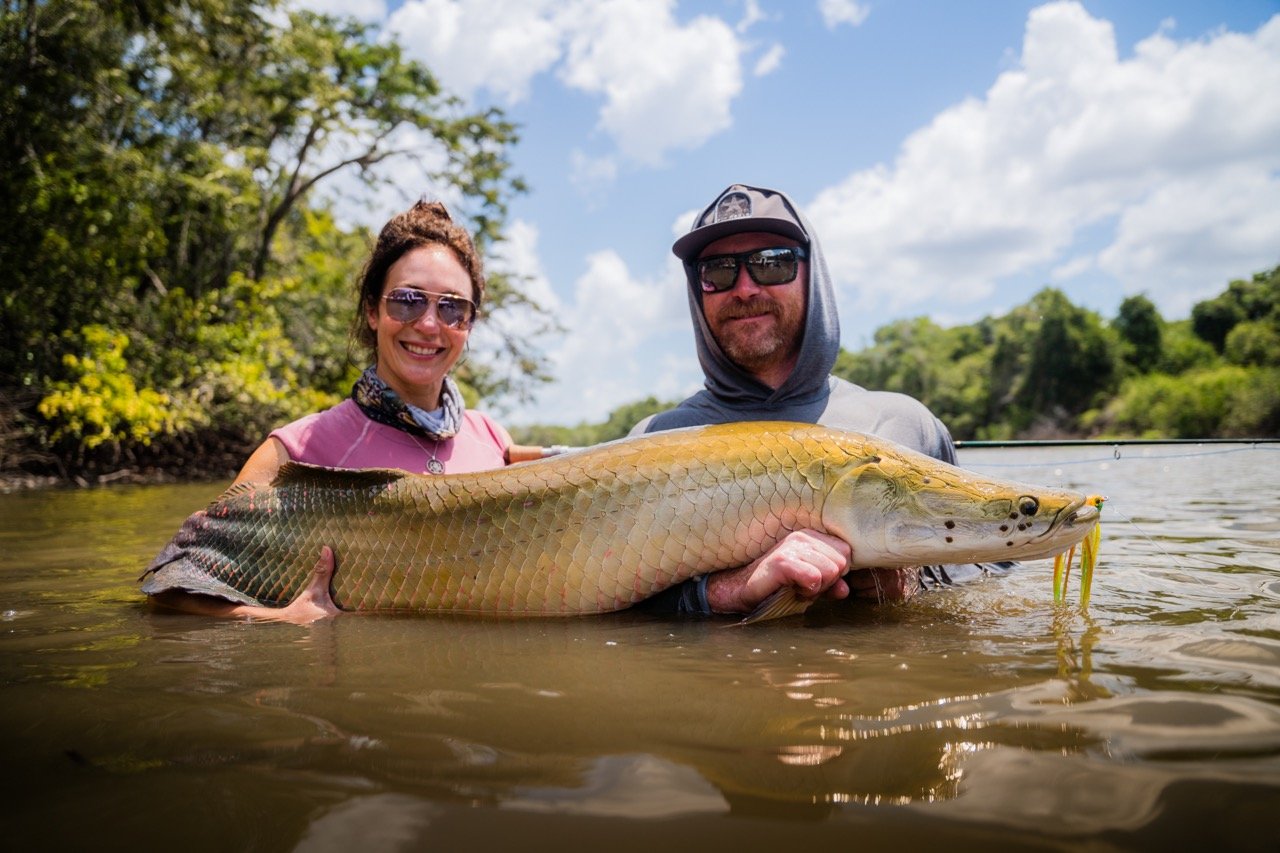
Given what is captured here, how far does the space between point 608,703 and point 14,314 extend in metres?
15.5

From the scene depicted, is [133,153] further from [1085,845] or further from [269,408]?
[1085,845]

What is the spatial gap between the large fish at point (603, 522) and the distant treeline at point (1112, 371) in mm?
47770

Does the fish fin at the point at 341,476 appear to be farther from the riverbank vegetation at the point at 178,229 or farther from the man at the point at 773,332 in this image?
the riverbank vegetation at the point at 178,229

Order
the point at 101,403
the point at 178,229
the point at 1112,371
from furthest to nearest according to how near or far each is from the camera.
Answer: the point at 1112,371, the point at 178,229, the point at 101,403

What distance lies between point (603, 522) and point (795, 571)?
76 cm

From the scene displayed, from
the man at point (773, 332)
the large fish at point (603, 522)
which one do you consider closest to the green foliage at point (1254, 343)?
the man at point (773, 332)

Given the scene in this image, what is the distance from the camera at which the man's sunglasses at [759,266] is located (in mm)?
3697

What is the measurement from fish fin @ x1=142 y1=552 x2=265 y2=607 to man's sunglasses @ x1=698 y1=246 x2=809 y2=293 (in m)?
2.52

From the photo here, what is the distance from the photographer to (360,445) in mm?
3889

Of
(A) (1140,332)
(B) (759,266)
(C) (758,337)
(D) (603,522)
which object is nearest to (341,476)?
(D) (603,522)

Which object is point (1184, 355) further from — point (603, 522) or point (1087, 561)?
point (603, 522)

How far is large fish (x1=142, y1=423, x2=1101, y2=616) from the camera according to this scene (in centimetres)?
287

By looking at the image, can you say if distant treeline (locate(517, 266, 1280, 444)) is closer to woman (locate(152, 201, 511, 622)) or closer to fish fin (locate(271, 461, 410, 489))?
woman (locate(152, 201, 511, 622))

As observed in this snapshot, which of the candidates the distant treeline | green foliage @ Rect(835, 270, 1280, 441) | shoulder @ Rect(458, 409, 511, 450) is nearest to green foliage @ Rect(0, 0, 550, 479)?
shoulder @ Rect(458, 409, 511, 450)
